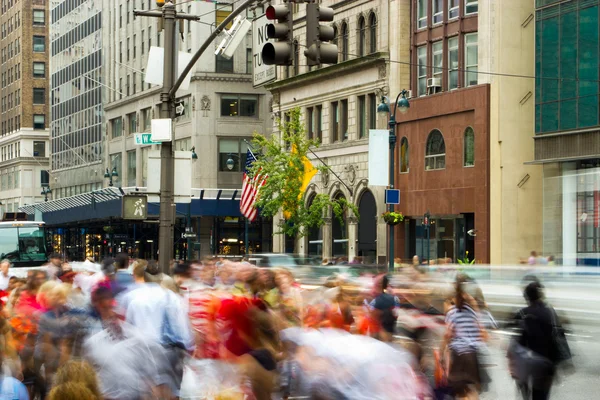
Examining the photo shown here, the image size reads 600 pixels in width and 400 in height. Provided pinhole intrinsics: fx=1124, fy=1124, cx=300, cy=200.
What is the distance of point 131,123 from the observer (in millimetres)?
93438

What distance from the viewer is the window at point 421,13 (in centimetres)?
5438

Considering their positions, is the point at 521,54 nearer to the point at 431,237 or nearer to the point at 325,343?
the point at 431,237

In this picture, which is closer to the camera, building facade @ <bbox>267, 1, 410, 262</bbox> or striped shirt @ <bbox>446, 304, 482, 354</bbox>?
striped shirt @ <bbox>446, 304, 482, 354</bbox>

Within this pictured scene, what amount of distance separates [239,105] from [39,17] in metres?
61.7

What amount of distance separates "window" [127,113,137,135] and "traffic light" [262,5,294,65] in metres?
79.0

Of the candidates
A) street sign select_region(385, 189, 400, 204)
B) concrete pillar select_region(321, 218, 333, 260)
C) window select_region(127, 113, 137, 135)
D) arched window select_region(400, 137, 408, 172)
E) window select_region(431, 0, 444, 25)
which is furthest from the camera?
window select_region(127, 113, 137, 135)

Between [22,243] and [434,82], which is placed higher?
[434,82]

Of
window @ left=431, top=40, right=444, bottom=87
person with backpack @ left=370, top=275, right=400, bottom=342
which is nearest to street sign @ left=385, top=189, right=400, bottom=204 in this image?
window @ left=431, top=40, right=444, bottom=87

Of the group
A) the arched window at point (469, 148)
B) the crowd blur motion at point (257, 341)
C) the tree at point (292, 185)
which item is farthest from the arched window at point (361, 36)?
the crowd blur motion at point (257, 341)

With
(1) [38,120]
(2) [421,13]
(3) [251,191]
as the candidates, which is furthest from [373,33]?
(1) [38,120]

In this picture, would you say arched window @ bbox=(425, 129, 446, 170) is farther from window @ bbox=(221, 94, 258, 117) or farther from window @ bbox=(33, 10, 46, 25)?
window @ bbox=(33, 10, 46, 25)

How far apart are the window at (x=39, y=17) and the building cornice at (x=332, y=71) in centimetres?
7249

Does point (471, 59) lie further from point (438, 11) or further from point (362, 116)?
point (362, 116)

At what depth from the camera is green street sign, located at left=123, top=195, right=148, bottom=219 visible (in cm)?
2147
